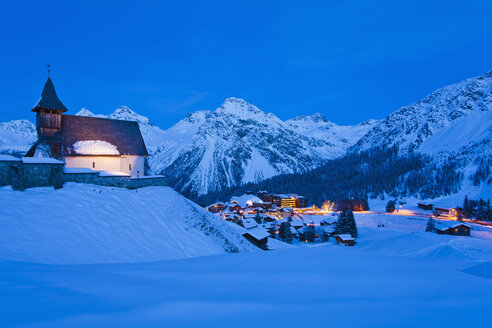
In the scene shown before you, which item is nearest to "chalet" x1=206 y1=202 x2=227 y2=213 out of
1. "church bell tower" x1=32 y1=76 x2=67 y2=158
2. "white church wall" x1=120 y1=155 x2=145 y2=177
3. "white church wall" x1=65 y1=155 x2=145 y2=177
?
"white church wall" x1=120 y1=155 x2=145 y2=177

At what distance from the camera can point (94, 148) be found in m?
28.9

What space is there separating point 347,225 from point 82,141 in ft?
192

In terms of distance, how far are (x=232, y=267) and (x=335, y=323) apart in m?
6.43

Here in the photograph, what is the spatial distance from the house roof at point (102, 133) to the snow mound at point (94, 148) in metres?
0.38

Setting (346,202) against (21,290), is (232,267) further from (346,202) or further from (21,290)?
(346,202)

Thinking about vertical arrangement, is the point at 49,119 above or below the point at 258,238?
above

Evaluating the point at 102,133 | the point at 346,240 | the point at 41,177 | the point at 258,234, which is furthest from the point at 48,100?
the point at 346,240

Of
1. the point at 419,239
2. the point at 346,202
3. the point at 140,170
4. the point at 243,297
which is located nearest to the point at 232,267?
the point at 243,297

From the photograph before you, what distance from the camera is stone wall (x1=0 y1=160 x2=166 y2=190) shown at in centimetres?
1846

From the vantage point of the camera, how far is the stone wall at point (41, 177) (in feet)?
60.6

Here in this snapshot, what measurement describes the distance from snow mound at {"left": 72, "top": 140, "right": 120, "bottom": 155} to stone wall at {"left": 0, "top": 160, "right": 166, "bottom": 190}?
6.91 m

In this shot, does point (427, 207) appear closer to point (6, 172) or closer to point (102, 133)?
point (102, 133)

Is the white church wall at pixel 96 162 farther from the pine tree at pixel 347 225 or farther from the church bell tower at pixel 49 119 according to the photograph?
the pine tree at pixel 347 225

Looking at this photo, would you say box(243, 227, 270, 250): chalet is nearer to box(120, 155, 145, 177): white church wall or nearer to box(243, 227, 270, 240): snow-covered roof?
box(243, 227, 270, 240): snow-covered roof
